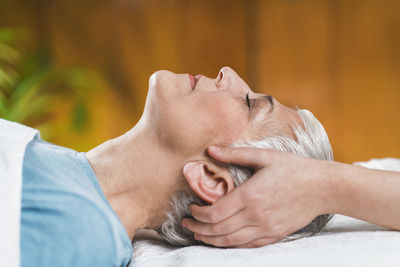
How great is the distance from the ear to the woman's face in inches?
1.8

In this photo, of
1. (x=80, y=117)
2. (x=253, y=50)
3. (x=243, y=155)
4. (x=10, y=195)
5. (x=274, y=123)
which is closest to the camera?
(x=10, y=195)

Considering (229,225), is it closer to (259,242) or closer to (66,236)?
(259,242)

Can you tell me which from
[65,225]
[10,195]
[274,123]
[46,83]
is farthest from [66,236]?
[46,83]

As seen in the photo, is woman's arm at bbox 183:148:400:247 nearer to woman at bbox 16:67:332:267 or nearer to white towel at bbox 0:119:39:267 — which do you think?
woman at bbox 16:67:332:267

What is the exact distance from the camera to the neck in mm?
1032

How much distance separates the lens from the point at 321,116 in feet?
12.0

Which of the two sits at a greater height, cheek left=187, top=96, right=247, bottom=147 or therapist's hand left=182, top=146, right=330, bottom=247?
cheek left=187, top=96, right=247, bottom=147

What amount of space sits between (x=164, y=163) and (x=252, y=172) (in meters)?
0.23

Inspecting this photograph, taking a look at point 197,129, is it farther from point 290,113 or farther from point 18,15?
point 18,15

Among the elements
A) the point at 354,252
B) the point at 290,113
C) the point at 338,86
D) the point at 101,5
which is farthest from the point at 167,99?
the point at 101,5

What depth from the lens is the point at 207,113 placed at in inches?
40.7

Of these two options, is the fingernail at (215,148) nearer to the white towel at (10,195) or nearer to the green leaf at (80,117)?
the white towel at (10,195)

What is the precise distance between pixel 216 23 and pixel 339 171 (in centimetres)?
326

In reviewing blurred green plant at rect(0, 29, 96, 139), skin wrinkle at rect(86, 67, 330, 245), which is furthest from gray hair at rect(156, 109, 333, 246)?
blurred green plant at rect(0, 29, 96, 139)
